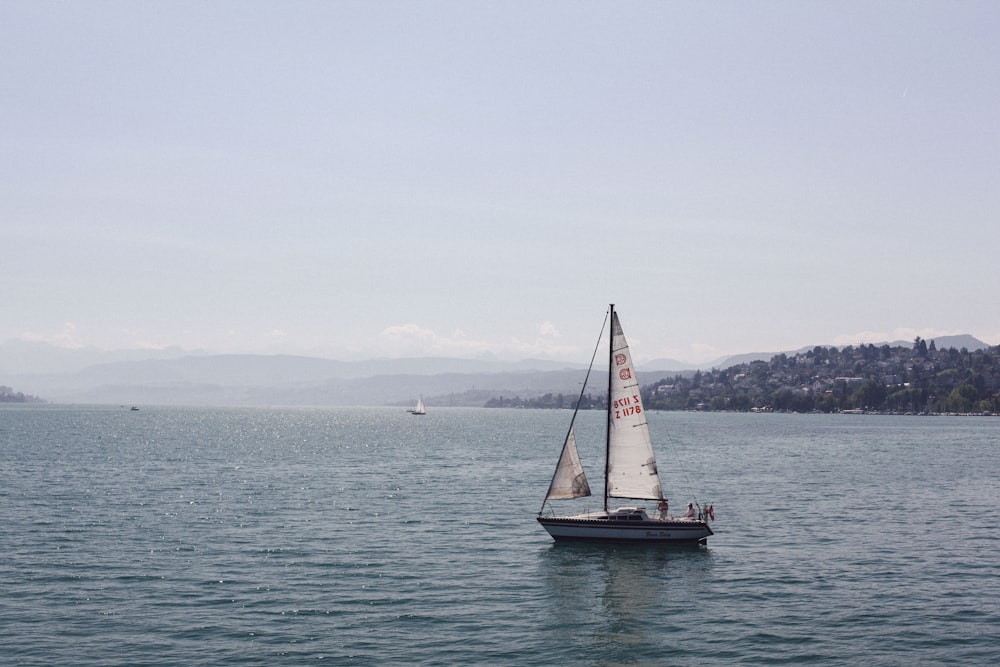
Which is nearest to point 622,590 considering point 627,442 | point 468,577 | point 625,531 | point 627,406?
point 468,577

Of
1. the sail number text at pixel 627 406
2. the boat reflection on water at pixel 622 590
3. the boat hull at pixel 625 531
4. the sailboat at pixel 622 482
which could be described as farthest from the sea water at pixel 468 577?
the sail number text at pixel 627 406

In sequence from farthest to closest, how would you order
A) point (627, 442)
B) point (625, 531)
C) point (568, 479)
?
point (627, 442) < point (568, 479) < point (625, 531)

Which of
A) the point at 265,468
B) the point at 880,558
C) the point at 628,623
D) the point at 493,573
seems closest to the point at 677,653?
the point at 628,623

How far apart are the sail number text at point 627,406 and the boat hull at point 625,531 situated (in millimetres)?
7176

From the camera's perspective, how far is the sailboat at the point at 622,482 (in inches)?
2146

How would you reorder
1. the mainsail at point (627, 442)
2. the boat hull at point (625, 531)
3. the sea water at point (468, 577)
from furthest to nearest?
the mainsail at point (627, 442), the boat hull at point (625, 531), the sea water at point (468, 577)

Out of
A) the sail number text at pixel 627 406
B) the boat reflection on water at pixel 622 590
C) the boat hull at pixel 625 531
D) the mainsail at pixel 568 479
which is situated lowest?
the boat reflection on water at pixel 622 590

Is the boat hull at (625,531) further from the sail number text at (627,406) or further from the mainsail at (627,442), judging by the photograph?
the sail number text at (627,406)

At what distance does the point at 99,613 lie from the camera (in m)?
37.2

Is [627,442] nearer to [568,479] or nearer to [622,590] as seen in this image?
[568,479]

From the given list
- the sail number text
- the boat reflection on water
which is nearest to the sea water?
the boat reflection on water

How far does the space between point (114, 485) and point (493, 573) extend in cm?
5713

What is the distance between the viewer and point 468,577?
45188 mm

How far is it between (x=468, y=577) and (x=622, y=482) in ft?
51.7
